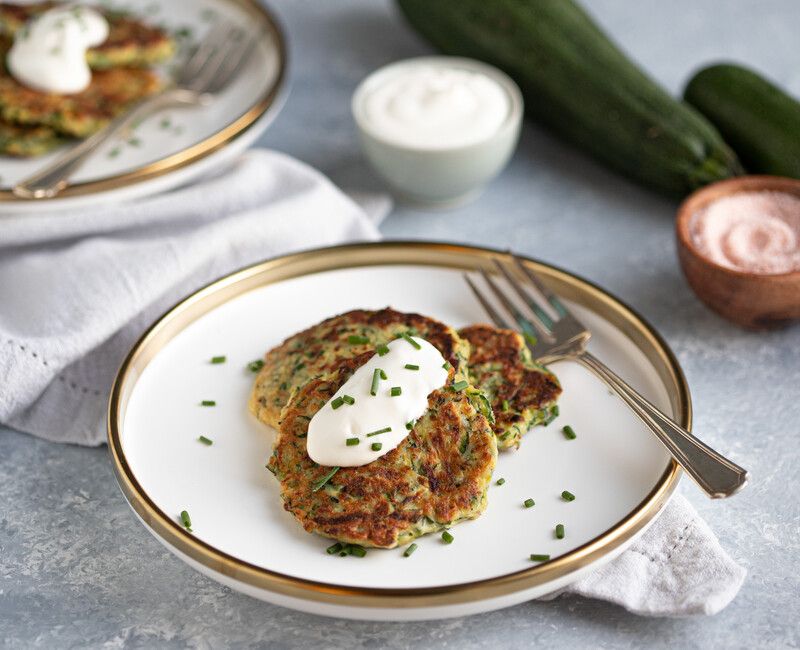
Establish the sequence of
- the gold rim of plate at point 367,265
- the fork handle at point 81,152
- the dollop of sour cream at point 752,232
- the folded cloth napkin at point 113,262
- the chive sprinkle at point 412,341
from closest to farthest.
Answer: the gold rim of plate at point 367,265 < the chive sprinkle at point 412,341 < the folded cloth napkin at point 113,262 < the dollop of sour cream at point 752,232 < the fork handle at point 81,152

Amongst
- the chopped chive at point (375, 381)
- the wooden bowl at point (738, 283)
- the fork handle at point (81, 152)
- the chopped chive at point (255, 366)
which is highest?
the wooden bowl at point (738, 283)

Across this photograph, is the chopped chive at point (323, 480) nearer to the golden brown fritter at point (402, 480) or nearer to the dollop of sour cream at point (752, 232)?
the golden brown fritter at point (402, 480)

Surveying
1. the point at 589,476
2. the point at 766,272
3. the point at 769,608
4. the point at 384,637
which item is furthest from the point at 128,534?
the point at 766,272

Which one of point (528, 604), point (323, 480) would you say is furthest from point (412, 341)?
point (528, 604)

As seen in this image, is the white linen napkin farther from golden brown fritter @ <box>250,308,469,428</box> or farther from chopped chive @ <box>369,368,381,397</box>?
chopped chive @ <box>369,368,381,397</box>

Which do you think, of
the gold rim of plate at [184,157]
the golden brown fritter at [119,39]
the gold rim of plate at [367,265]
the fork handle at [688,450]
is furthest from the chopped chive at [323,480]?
the golden brown fritter at [119,39]

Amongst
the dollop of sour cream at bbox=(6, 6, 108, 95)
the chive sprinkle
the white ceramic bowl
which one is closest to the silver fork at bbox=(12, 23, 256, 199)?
the dollop of sour cream at bbox=(6, 6, 108, 95)

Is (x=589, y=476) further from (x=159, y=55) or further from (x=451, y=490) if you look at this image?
(x=159, y=55)

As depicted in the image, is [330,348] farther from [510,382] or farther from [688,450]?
[688,450]
